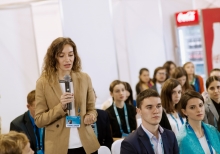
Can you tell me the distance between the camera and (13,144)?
2.20 metres

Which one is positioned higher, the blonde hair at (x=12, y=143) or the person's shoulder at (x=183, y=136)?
the blonde hair at (x=12, y=143)

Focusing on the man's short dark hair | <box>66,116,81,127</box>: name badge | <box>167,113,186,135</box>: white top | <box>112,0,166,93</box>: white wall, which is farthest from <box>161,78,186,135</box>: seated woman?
<box>112,0,166,93</box>: white wall

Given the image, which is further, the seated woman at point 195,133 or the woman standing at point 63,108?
the seated woman at point 195,133

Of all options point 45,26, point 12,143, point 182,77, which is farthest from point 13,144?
point 45,26

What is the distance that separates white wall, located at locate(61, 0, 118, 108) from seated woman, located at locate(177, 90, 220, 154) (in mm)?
3569

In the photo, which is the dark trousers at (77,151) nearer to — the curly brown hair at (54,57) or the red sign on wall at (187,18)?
the curly brown hair at (54,57)

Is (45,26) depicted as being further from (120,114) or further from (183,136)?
(183,136)

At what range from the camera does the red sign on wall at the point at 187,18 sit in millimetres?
9984

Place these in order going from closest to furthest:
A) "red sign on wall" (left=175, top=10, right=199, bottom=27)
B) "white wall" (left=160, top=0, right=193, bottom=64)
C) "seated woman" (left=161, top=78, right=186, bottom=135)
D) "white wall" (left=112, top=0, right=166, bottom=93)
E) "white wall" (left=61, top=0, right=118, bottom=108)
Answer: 1. "seated woman" (left=161, top=78, right=186, bottom=135)
2. "white wall" (left=61, top=0, right=118, bottom=108)
3. "white wall" (left=112, top=0, right=166, bottom=93)
4. "red sign on wall" (left=175, top=10, right=199, bottom=27)
5. "white wall" (left=160, top=0, right=193, bottom=64)

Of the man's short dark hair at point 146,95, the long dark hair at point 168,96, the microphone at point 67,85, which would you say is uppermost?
the microphone at point 67,85

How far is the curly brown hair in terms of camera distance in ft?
9.91

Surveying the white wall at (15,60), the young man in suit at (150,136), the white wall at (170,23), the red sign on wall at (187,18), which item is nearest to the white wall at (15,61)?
the white wall at (15,60)

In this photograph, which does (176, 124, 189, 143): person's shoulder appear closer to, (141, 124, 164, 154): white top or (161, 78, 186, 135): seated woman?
(141, 124, 164, 154): white top

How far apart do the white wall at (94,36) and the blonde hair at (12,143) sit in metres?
4.59
